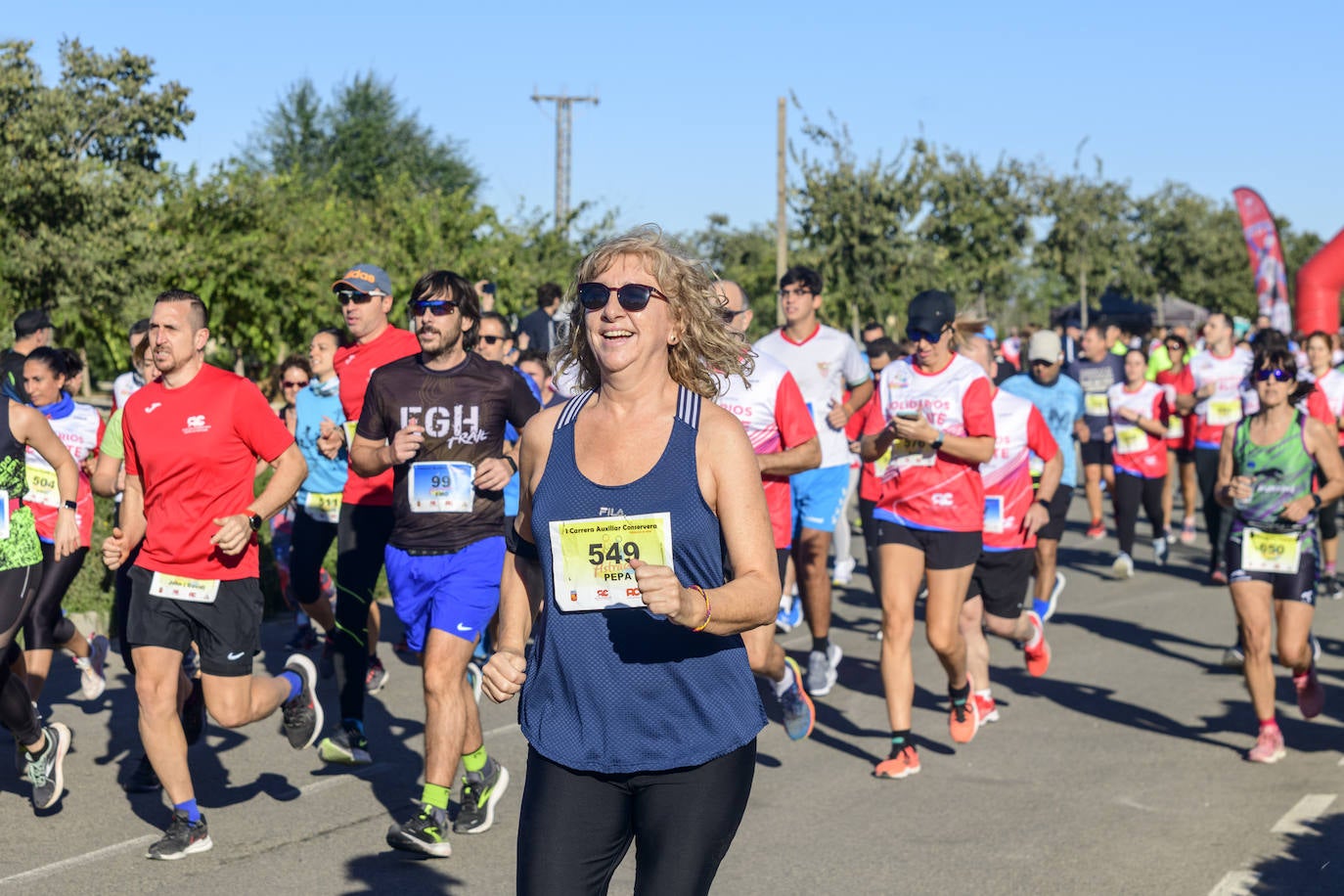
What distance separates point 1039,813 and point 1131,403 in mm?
8117

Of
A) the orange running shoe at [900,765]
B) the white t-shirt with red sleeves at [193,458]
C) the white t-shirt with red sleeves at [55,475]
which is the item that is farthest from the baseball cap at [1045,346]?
the white t-shirt with red sleeves at [193,458]

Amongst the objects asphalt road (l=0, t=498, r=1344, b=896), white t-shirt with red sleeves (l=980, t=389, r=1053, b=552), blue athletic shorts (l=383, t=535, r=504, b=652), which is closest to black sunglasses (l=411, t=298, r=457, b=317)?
blue athletic shorts (l=383, t=535, r=504, b=652)

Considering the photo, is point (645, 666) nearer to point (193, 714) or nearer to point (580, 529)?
point (580, 529)

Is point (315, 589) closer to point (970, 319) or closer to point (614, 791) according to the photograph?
point (970, 319)

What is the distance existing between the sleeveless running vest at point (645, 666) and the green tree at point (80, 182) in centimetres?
1732

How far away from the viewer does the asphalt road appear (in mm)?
5500

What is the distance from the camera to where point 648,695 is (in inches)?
128

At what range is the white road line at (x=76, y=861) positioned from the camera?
5398 mm

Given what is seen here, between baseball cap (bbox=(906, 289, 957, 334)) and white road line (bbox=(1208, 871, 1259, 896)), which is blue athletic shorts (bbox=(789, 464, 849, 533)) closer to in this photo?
baseball cap (bbox=(906, 289, 957, 334))

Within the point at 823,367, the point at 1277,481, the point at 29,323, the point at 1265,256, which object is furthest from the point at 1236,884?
the point at 1265,256

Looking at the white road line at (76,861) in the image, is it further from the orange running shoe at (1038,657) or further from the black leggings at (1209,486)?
the black leggings at (1209,486)

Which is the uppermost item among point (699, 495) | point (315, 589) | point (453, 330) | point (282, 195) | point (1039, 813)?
point (282, 195)

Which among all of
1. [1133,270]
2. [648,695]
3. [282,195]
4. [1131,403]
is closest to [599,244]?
[648,695]

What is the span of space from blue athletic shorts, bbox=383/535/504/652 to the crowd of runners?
0.04 feet
